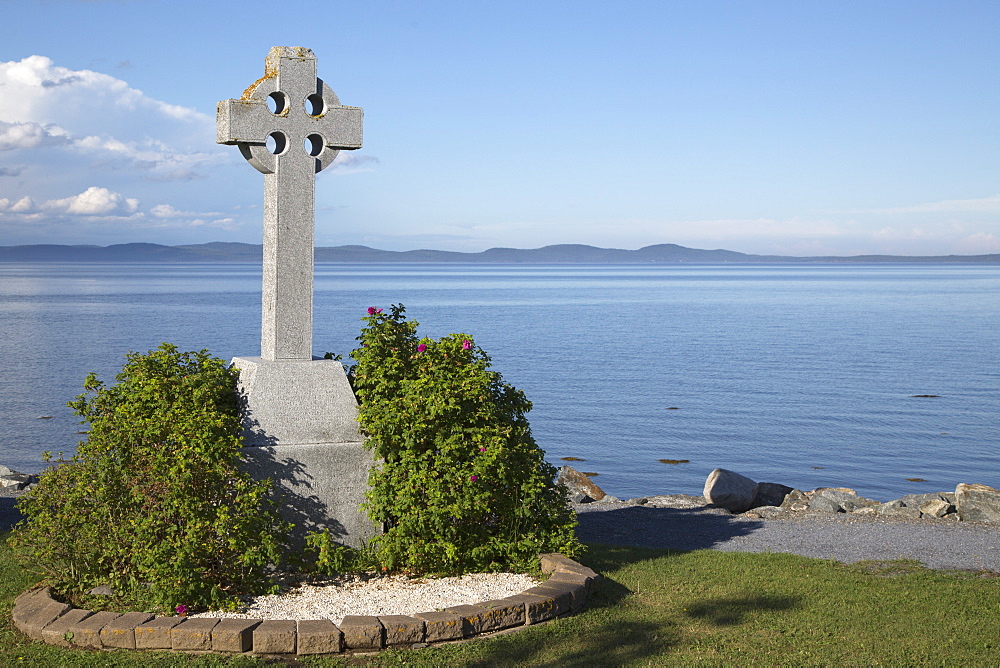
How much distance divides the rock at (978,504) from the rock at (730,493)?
9.02 ft

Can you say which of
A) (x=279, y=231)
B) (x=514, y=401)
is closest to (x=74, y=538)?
(x=279, y=231)

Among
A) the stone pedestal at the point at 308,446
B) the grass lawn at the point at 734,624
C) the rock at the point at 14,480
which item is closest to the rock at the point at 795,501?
the grass lawn at the point at 734,624

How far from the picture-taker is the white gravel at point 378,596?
661cm

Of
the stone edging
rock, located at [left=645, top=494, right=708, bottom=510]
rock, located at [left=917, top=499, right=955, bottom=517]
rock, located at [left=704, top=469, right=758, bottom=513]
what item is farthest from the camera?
rock, located at [left=645, top=494, right=708, bottom=510]

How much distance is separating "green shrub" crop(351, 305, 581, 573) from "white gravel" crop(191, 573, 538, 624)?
0.18 m

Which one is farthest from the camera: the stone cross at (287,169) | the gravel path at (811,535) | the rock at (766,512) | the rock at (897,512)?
the rock at (897,512)

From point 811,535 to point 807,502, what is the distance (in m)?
3.00

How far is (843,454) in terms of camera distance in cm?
2206

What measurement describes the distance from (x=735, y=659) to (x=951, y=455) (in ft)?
60.8

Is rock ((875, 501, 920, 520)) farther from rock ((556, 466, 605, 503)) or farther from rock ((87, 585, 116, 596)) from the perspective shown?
rock ((87, 585, 116, 596))

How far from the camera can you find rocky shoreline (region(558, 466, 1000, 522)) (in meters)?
12.4

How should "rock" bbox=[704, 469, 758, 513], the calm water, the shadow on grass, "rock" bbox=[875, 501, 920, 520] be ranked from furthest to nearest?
the calm water < "rock" bbox=[704, 469, 758, 513] < "rock" bbox=[875, 501, 920, 520] < the shadow on grass

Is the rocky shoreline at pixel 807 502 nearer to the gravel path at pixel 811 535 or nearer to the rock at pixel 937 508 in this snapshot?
the rock at pixel 937 508

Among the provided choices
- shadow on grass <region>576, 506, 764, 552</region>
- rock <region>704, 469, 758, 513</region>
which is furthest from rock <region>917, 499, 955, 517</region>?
shadow on grass <region>576, 506, 764, 552</region>
